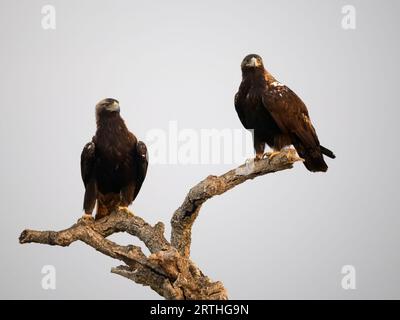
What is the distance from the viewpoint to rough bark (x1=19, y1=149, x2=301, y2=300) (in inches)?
313

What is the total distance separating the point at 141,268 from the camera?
26.6 feet

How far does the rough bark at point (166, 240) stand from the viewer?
26.0 feet

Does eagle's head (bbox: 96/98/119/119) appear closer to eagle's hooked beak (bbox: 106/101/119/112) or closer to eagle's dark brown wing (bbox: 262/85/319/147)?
eagle's hooked beak (bbox: 106/101/119/112)

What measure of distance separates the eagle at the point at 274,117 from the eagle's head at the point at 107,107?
1724 mm

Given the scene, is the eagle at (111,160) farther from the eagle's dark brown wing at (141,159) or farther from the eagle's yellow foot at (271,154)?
→ the eagle's yellow foot at (271,154)

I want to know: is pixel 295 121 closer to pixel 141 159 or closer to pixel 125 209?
pixel 141 159

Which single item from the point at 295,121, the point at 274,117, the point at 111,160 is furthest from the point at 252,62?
the point at 111,160

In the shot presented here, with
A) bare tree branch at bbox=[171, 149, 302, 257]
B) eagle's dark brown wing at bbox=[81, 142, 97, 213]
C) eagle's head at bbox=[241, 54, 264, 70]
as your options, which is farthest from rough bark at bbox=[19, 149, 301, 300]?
eagle's head at bbox=[241, 54, 264, 70]

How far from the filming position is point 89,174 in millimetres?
9156

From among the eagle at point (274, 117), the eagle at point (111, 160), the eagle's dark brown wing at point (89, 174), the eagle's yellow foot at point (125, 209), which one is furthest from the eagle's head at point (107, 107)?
the eagle at point (274, 117)

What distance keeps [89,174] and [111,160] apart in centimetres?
42

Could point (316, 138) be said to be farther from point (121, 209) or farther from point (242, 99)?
point (121, 209)

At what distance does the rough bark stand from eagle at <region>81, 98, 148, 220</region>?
1.13 ft
